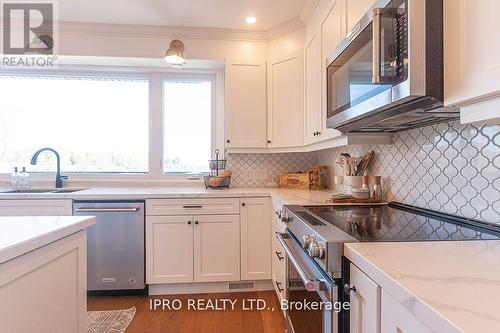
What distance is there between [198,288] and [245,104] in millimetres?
1723

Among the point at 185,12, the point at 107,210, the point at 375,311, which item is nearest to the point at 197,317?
the point at 107,210

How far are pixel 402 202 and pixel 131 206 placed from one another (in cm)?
198

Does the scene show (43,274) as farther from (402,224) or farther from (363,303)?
(402,224)

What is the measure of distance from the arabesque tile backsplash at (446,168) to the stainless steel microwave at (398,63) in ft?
0.42

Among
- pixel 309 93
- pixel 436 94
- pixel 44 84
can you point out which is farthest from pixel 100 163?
pixel 436 94

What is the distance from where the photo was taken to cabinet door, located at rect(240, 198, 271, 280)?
2.39 m

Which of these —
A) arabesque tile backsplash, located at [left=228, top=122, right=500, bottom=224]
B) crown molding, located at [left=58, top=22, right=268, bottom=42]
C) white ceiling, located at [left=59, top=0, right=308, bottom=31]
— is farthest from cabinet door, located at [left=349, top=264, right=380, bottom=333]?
crown molding, located at [left=58, top=22, right=268, bottom=42]

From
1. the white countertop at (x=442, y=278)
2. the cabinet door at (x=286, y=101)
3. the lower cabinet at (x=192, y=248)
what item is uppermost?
the cabinet door at (x=286, y=101)

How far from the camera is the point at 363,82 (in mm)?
1164

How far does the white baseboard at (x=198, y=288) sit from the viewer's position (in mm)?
2379

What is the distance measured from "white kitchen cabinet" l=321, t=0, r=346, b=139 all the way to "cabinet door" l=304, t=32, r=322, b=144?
72 millimetres

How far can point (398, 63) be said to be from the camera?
0.89 metres

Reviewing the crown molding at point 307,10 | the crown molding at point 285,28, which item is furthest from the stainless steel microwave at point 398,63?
the crown molding at point 285,28

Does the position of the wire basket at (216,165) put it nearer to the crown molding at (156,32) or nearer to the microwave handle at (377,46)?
the crown molding at (156,32)
